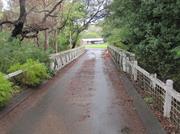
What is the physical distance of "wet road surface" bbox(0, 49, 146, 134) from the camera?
7516 millimetres

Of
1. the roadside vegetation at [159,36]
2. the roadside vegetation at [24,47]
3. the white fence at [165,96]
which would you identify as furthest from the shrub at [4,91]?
the roadside vegetation at [159,36]

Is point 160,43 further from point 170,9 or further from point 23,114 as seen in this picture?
point 23,114

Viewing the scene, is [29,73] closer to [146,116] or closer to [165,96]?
[146,116]

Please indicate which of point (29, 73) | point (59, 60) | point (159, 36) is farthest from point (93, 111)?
point (59, 60)

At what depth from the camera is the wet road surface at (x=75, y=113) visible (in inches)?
296

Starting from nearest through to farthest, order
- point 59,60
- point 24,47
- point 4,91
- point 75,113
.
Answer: point 4,91, point 75,113, point 24,47, point 59,60

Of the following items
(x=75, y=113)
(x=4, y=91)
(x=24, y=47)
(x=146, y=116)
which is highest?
(x=24, y=47)

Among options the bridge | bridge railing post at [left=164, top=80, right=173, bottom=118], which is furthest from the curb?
bridge railing post at [left=164, top=80, right=173, bottom=118]

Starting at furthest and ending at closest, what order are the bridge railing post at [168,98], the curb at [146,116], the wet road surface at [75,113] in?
the wet road surface at [75,113] → the bridge railing post at [168,98] → the curb at [146,116]

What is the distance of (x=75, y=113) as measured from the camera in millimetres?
9094

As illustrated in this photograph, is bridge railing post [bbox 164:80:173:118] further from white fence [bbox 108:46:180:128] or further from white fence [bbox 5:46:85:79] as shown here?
white fence [bbox 5:46:85:79]

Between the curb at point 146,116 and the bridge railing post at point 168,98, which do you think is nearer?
the curb at point 146,116

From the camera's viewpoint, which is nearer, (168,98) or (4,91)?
(168,98)

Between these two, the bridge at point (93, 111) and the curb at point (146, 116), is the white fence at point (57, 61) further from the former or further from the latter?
the curb at point (146, 116)
